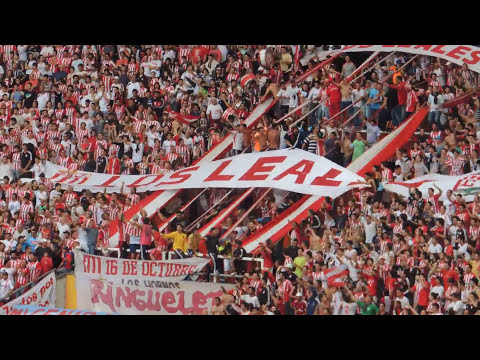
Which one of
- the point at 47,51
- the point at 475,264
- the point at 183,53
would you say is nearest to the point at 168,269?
the point at 183,53

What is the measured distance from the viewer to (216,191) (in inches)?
639

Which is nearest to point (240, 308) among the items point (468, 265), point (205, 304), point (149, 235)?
point (205, 304)

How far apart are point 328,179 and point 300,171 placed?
1.29 ft

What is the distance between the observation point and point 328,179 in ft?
52.5

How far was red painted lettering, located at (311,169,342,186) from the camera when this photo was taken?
15977 mm

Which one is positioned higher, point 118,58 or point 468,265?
point 118,58

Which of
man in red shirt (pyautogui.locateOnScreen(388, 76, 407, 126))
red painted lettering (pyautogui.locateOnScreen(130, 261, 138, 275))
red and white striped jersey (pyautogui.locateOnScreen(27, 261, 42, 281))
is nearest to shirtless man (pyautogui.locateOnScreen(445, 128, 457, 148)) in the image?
man in red shirt (pyautogui.locateOnScreen(388, 76, 407, 126))

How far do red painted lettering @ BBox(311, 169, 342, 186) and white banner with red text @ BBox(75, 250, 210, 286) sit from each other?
1800 millimetres

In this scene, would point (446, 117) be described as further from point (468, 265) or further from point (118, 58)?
point (118, 58)

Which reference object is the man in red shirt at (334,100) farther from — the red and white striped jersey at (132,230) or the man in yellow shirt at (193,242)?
the red and white striped jersey at (132,230)

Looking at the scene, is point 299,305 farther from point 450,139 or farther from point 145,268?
point 450,139

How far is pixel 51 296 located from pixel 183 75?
3.53 meters

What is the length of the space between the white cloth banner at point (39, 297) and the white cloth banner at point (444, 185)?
460 cm

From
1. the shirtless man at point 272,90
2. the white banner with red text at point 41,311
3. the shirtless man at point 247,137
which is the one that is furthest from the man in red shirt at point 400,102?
the white banner with red text at point 41,311
